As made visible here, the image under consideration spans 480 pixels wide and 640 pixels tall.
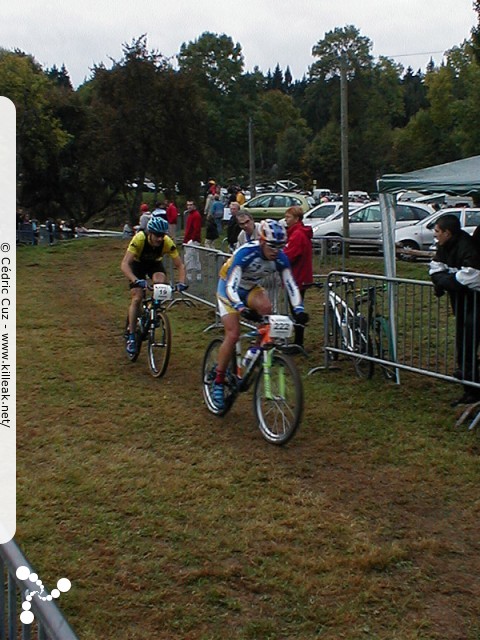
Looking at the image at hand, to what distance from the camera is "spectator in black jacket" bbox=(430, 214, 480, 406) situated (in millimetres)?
7719

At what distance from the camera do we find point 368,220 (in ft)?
85.1

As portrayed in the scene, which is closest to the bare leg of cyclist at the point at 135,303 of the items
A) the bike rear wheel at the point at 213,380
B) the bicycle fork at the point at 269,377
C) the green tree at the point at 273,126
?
the bike rear wheel at the point at 213,380

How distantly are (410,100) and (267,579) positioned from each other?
125906mm

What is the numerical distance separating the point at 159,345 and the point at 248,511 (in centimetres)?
440

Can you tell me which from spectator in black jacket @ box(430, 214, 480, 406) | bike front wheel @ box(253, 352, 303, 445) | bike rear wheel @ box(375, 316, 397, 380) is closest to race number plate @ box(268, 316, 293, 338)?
bike front wheel @ box(253, 352, 303, 445)

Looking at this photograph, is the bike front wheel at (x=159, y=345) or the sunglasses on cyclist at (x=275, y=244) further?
the bike front wheel at (x=159, y=345)

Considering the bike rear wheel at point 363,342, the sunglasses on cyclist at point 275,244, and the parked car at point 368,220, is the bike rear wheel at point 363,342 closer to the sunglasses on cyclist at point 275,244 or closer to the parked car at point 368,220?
the sunglasses on cyclist at point 275,244

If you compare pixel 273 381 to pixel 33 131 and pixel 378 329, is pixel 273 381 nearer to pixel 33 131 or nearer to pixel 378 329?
pixel 378 329

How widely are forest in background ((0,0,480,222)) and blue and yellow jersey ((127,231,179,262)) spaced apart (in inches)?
853

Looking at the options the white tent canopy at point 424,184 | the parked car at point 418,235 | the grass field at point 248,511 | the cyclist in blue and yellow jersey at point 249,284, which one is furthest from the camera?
the parked car at point 418,235

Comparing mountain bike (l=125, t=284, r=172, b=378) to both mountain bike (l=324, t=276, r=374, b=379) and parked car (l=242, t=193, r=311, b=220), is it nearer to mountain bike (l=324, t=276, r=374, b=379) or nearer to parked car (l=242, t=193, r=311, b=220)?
mountain bike (l=324, t=276, r=374, b=379)

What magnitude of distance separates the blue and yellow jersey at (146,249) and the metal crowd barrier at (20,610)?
7176 millimetres

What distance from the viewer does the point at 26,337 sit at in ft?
41.1

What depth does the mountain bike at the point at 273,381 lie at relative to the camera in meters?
6.91
